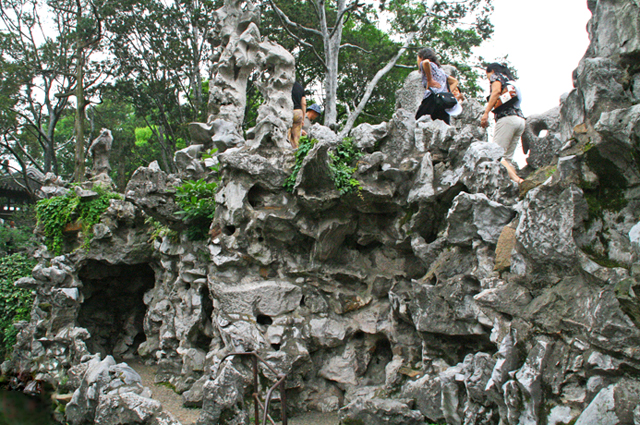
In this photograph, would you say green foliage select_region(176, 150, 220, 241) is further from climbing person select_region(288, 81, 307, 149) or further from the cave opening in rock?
the cave opening in rock

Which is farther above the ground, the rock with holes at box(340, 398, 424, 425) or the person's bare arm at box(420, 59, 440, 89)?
the person's bare arm at box(420, 59, 440, 89)

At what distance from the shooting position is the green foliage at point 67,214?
10.6 m

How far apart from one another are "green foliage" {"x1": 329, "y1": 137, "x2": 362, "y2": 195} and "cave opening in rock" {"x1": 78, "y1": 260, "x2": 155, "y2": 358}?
718 cm

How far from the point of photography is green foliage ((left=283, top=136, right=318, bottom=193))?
23.7 feet

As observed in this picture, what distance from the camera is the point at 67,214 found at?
10727 mm

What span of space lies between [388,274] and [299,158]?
256cm

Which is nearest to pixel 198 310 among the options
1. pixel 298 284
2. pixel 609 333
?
pixel 298 284

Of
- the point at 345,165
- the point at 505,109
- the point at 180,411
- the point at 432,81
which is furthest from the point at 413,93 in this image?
the point at 180,411

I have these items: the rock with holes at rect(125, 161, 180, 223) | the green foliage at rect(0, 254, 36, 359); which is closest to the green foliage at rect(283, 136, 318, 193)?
the rock with holes at rect(125, 161, 180, 223)

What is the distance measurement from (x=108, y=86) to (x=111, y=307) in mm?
10222

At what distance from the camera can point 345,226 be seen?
25.0ft

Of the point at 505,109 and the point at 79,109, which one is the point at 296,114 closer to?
the point at 505,109

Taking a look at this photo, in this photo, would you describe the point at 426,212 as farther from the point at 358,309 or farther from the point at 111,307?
the point at 111,307

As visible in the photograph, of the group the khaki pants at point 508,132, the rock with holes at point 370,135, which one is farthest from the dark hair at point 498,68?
the rock with holes at point 370,135
